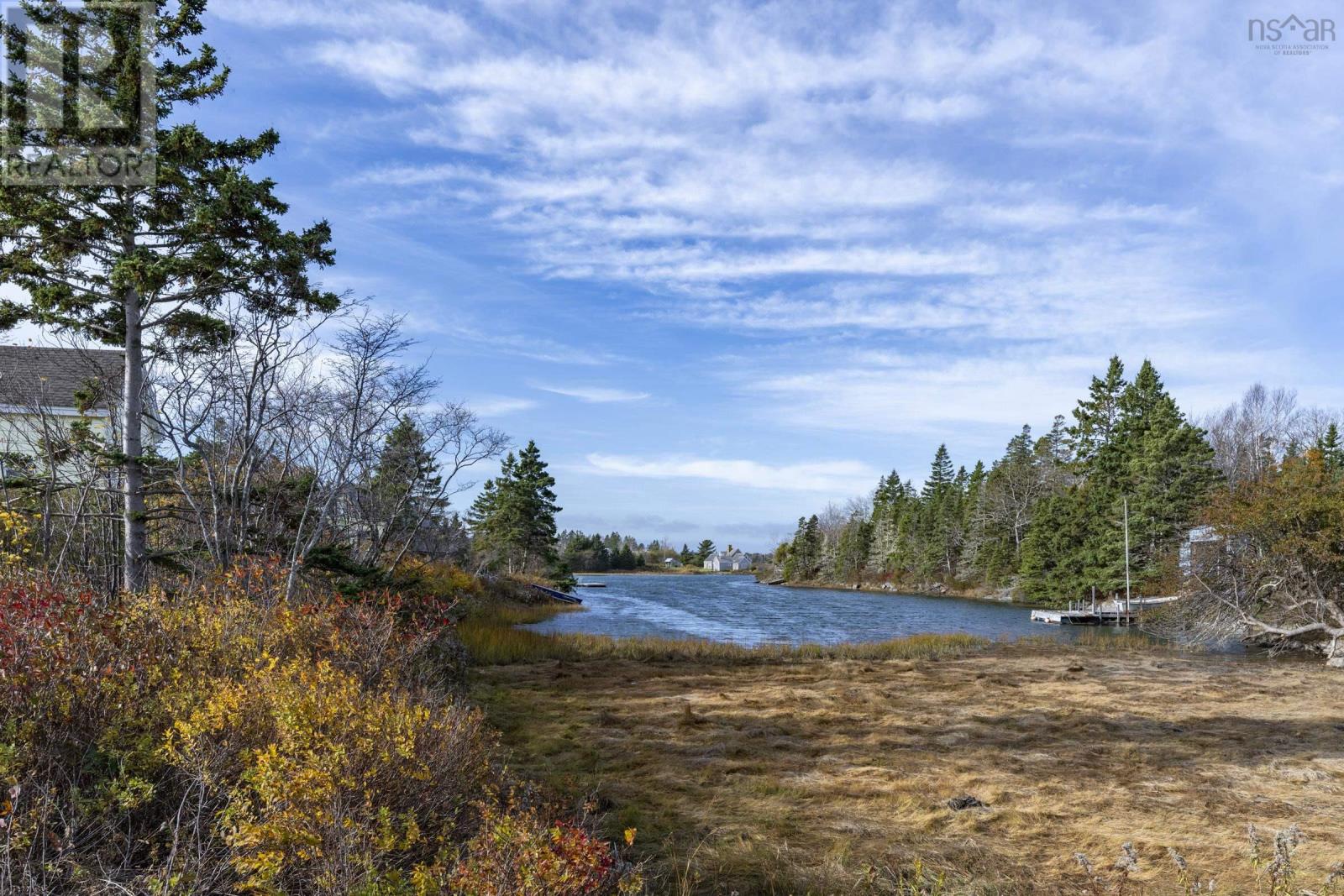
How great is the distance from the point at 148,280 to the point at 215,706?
27.1 ft

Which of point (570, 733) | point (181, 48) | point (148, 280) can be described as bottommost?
point (570, 733)

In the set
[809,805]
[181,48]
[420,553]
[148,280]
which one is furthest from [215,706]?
[420,553]

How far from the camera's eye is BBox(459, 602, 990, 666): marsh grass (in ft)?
57.6

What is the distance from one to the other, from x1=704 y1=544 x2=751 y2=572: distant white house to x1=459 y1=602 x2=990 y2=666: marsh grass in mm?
121561

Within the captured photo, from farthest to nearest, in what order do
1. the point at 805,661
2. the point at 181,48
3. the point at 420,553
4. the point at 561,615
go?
the point at 561,615
the point at 420,553
the point at 805,661
the point at 181,48

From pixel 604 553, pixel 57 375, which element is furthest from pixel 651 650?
pixel 604 553

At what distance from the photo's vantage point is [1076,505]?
4569 centimetres

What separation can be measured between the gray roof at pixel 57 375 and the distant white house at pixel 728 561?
412 feet

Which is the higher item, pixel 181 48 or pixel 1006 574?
pixel 181 48

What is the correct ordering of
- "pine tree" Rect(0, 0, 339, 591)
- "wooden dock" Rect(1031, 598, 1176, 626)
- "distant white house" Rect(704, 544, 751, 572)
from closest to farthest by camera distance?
"pine tree" Rect(0, 0, 339, 591), "wooden dock" Rect(1031, 598, 1176, 626), "distant white house" Rect(704, 544, 751, 572)

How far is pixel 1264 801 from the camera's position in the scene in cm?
746

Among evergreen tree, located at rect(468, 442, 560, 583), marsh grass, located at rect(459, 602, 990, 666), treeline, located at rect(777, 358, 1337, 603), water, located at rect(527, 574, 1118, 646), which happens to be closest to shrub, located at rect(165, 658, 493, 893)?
marsh grass, located at rect(459, 602, 990, 666)

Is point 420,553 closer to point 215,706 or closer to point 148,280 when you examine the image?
point 148,280

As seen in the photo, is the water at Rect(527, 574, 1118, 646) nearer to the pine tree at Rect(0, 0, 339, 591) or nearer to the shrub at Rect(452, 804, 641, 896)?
the pine tree at Rect(0, 0, 339, 591)
